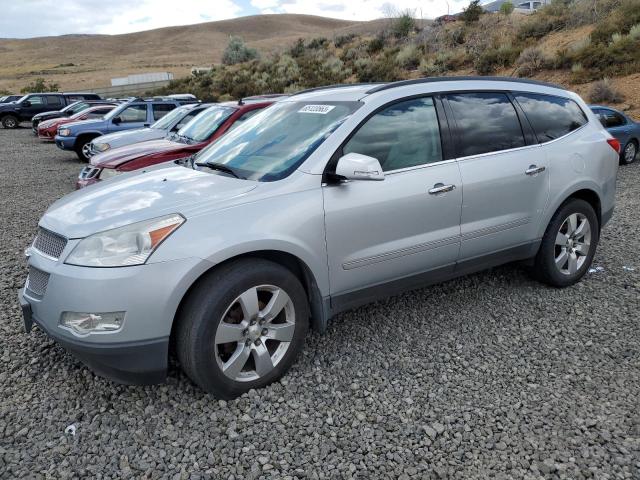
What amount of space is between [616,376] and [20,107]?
30157 mm

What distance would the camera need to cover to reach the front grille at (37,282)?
2902mm

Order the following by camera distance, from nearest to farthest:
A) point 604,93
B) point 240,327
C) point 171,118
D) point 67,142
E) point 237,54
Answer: point 240,327, point 171,118, point 67,142, point 604,93, point 237,54

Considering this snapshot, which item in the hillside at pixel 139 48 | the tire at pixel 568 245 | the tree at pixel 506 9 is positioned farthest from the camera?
the hillside at pixel 139 48

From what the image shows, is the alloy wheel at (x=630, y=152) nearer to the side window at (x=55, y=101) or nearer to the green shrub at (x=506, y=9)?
the green shrub at (x=506, y=9)

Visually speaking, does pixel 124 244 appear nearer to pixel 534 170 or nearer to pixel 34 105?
pixel 534 170

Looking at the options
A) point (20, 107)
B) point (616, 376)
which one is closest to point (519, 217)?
point (616, 376)

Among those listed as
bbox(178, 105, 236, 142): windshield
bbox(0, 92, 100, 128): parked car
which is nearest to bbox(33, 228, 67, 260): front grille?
bbox(178, 105, 236, 142): windshield

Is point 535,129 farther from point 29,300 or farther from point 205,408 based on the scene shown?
point 29,300

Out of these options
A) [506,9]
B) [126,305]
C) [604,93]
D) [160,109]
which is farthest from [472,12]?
[126,305]

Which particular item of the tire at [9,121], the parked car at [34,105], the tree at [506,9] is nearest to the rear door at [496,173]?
the tree at [506,9]

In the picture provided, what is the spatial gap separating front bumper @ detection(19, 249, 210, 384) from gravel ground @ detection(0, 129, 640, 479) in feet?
1.32

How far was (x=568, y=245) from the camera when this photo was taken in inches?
181

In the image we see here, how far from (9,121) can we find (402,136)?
28934mm

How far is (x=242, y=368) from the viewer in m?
3.09
